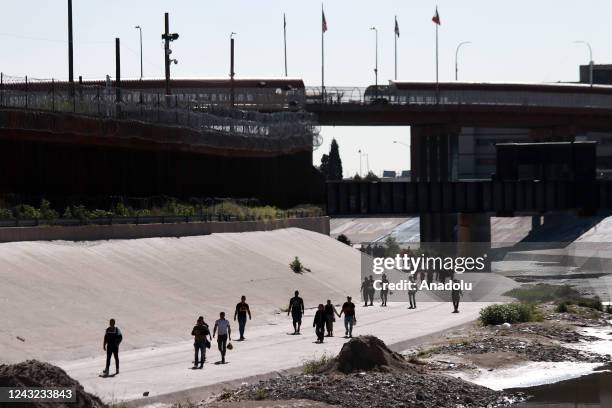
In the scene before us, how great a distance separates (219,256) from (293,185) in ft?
109

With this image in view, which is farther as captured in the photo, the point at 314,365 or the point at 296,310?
the point at 296,310

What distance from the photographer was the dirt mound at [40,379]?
→ 907 inches

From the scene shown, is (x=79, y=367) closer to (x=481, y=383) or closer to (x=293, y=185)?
(x=481, y=383)

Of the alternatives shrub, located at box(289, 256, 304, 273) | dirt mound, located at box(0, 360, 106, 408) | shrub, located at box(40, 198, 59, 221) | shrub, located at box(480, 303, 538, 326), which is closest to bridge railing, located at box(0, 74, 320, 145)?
shrub, located at box(40, 198, 59, 221)

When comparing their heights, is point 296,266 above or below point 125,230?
below

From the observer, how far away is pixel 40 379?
→ 2347 cm

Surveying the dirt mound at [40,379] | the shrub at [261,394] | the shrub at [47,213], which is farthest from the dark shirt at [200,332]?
the shrub at [47,213]

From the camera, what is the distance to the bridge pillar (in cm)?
12119

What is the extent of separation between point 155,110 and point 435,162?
197ft

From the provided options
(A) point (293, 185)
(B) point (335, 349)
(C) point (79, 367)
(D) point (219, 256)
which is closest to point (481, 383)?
(B) point (335, 349)

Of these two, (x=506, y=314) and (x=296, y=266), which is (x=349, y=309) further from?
(x=296, y=266)

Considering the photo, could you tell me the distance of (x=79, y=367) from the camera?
104ft

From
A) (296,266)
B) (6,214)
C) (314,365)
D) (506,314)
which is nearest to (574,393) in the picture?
(314,365)

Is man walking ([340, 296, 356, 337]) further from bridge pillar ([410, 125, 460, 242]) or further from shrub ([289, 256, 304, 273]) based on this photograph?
bridge pillar ([410, 125, 460, 242])
